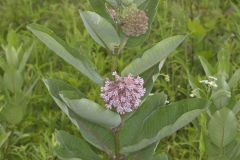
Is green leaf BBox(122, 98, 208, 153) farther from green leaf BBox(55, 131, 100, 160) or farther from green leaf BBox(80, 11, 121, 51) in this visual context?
green leaf BBox(80, 11, 121, 51)

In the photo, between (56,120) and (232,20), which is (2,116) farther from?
(232,20)

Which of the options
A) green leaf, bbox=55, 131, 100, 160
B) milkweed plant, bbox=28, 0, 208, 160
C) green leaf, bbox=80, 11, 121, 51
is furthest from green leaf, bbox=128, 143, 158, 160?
green leaf, bbox=80, 11, 121, 51

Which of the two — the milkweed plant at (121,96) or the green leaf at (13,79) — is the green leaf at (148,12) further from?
the green leaf at (13,79)

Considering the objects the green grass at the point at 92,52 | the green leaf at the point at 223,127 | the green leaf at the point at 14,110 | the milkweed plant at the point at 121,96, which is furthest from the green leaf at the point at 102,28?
the green leaf at the point at 14,110

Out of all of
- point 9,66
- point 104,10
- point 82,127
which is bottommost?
point 9,66

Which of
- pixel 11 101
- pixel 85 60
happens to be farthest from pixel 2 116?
pixel 85 60
